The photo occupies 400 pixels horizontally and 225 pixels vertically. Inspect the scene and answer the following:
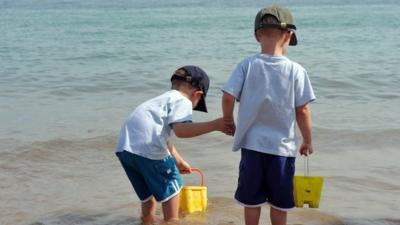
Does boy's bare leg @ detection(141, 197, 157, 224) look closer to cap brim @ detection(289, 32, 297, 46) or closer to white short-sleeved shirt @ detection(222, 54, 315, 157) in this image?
white short-sleeved shirt @ detection(222, 54, 315, 157)

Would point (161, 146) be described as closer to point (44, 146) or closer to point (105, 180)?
point (105, 180)

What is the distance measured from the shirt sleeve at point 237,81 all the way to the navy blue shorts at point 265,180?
363 mm

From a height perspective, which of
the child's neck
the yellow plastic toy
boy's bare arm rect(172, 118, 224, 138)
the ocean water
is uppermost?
the child's neck

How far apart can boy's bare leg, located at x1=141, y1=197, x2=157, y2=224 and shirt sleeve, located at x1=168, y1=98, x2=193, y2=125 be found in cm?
71

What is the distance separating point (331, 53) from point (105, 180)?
11.1 meters

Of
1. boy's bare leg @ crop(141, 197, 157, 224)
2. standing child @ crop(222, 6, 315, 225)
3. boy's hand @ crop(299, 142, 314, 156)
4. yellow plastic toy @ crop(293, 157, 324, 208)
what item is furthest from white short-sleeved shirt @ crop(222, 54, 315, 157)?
boy's bare leg @ crop(141, 197, 157, 224)

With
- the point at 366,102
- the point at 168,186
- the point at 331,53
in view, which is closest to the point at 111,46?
the point at 331,53

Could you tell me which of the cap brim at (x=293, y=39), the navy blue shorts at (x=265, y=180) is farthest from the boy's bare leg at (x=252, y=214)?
the cap brim at (x=293, y=39)

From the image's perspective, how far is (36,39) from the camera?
21.2 metres

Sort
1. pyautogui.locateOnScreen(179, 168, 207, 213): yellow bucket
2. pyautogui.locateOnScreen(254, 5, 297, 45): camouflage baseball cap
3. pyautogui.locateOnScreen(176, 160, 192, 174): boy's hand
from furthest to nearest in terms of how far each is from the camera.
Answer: pyautogui.locateOnScreen(179, 168, 207, 213): yellow bucket
pyautogui.locateOnScreen(176, 160, 192, 174): boy's hand
pyautogui.locateOnScreen(254, 5, 297, 45): camouflage baseball cap

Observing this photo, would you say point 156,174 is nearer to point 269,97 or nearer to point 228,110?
point 228,110

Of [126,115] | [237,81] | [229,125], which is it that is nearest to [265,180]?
[229,125]

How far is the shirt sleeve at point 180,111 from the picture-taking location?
4141 millimetres

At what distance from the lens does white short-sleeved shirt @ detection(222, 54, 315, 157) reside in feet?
12.7
